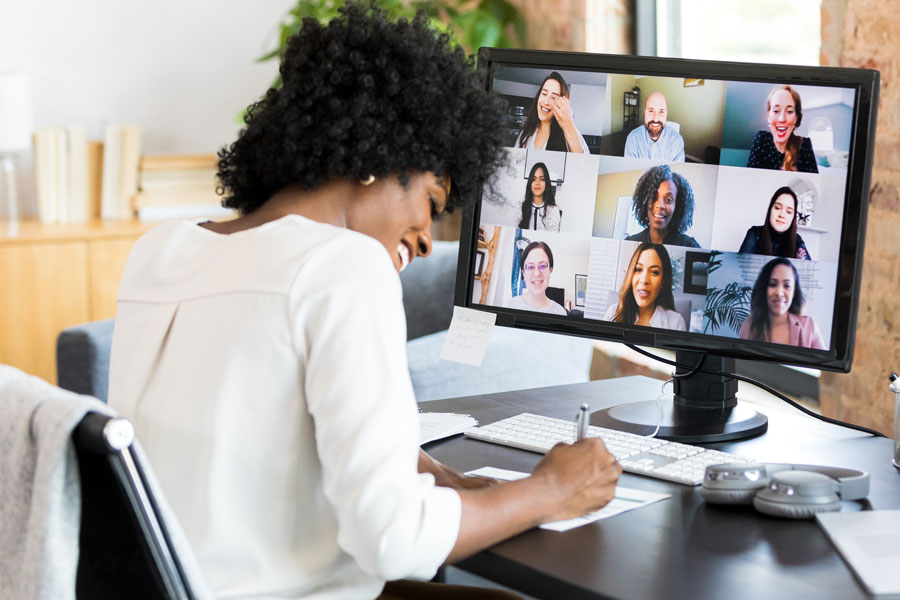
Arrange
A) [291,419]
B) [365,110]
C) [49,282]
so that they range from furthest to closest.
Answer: [49,282] → [365,110] → [291,419]

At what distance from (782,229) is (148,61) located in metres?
2.96

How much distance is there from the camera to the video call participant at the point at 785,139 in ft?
4.58

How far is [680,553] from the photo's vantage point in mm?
1076

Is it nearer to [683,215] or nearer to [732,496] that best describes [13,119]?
[683,215]

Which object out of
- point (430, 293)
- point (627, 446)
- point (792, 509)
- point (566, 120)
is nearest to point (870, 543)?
point (792, 509)

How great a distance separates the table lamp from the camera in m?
3.27

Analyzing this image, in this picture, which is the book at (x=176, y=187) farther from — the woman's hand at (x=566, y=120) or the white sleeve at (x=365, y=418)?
the white sleeve at (x=365, y=418)

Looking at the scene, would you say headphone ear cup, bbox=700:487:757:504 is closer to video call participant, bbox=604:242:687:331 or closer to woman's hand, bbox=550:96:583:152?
video call participant, bbox=604:242:687:331

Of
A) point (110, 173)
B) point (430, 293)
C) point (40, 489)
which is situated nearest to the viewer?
point (40, 489)

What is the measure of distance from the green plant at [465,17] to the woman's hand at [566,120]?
1.82m

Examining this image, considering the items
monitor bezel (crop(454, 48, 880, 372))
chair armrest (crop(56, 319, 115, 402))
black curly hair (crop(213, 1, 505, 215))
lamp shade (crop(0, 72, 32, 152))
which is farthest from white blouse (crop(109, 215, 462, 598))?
lamp shade (crop(0, 72, 32, 152))

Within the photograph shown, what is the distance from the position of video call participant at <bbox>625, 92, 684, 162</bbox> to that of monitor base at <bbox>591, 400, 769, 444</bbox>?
38 cm

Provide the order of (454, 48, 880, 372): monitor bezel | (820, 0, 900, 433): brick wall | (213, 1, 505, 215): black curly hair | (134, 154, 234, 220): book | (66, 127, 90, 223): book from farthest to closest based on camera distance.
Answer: (134, 154, 234, 220): book < (66, 127, 90, 223): book < (820, 0, 900, 433): brick wall < (454, 48, 880, 372): monitor bezel < (213, 1, 505, 215): black curly hair

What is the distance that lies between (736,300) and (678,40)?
6.49 feet
